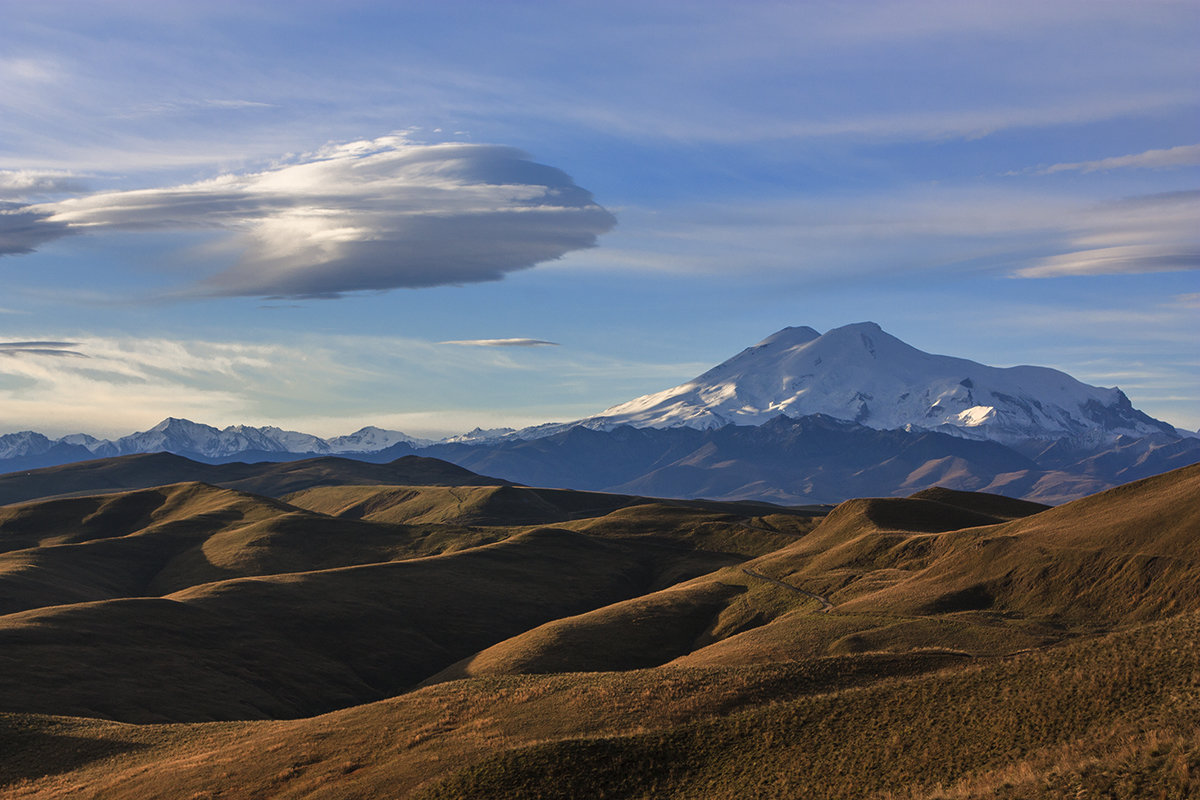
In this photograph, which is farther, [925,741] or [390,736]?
[390,736]

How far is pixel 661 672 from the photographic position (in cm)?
6700

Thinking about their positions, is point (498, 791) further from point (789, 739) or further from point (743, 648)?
point (743, 648)

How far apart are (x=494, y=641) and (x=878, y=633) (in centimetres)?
7363

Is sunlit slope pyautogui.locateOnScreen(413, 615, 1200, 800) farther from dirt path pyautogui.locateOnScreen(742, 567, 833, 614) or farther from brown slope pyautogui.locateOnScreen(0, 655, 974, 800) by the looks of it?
dirt path pyautogui.locateOnScreen(742, 567, 833, 614)

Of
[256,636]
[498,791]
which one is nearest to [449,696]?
[498,791]

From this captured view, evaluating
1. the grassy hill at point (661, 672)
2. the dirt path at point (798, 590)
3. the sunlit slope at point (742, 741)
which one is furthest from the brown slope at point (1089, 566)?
the sunlit slope at point (742, 741)

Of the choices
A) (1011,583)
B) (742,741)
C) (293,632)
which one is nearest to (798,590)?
(1011,583)

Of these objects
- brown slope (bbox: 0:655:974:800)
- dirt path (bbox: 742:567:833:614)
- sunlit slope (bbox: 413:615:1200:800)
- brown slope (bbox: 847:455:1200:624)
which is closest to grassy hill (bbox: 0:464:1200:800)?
sunlit slope (bbox: 413:615:1200:800)

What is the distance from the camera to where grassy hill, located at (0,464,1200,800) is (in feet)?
136

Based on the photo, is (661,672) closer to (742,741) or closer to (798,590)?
(742,741)

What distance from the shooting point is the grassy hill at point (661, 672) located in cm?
4131

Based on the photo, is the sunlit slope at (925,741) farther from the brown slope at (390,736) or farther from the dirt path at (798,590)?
the dirt path at (798,590)

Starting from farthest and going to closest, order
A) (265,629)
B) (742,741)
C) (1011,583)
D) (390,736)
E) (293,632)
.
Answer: (293,632)
(265,629)
(1011,583)
(390,736)
(742,741)

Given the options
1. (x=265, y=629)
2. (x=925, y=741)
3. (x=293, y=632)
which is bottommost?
(x=293, y=632)
